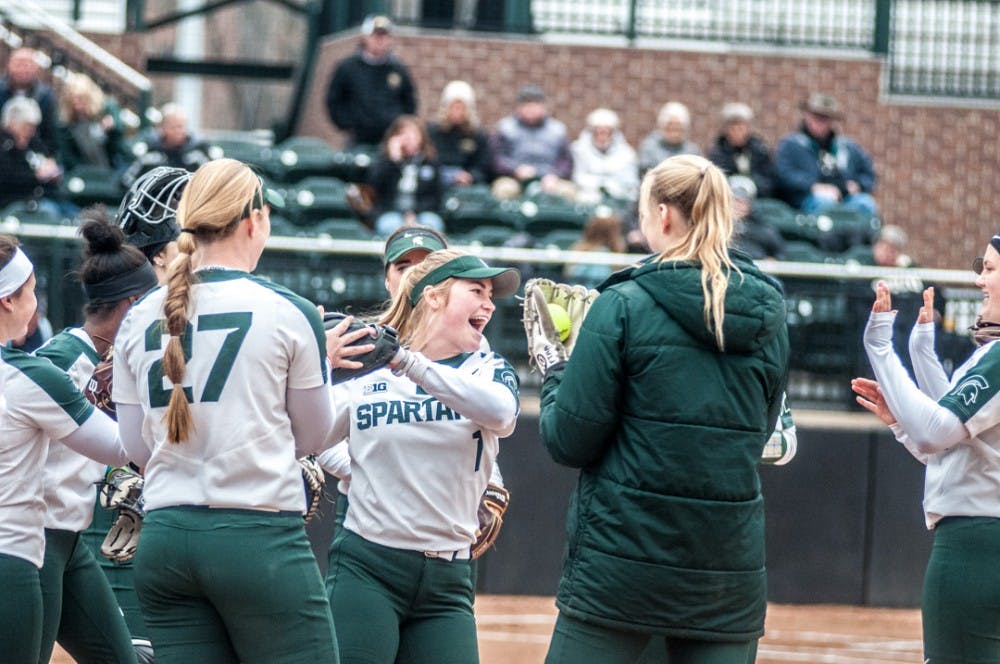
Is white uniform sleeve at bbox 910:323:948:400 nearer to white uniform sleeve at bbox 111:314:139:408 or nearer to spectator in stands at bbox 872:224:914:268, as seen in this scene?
white uniform sleeve at bbox 111:314:139:408

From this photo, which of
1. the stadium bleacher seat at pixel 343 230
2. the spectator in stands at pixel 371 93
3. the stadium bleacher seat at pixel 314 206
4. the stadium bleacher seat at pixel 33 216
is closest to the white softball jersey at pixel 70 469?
the stadium bleacher seat at pixel 33 216

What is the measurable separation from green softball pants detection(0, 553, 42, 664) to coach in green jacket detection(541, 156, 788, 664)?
150 cm

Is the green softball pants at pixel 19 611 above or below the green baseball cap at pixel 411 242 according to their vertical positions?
below

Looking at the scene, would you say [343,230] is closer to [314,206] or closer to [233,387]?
[314,206]

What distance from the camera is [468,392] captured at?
14.0 feet

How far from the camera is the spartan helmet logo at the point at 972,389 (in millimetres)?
4430

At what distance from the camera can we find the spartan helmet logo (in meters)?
4.43

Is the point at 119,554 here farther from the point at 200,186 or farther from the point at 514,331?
the point at 514,331

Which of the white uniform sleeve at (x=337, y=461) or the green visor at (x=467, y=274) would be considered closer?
the green visor at (x=467, y=274)

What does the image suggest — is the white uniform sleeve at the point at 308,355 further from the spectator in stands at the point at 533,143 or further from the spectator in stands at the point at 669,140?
A: the spectator in stands at the point at 669,140

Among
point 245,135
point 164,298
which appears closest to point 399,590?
point 164,298

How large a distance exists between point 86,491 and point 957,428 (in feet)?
8.69

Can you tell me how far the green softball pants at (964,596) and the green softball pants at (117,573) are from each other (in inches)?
99.8

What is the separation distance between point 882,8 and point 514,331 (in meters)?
8.19
